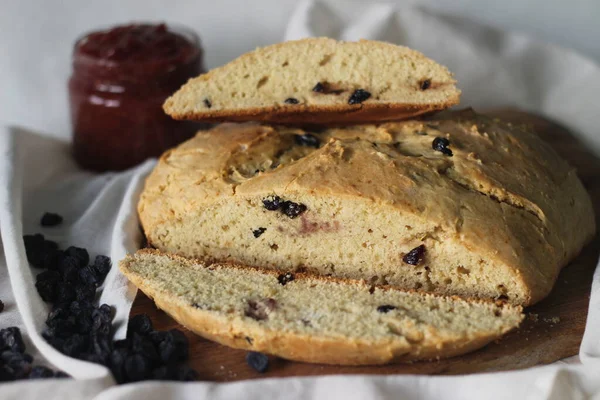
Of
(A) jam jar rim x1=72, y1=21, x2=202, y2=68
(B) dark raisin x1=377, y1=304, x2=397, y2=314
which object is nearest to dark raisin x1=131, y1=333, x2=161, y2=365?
(B) dark raisin x1=377, y1=304, x2=397, y2=314

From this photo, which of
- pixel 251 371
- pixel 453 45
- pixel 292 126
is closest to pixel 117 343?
pixel 251 371

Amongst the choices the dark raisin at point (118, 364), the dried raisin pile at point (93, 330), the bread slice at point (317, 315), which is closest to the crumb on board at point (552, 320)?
the bread slice at point (317, 315)

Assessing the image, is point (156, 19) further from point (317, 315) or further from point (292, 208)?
point (317, 315)

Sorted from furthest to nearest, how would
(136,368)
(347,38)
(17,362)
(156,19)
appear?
(156,19) → (347,38) → (17,362) → (136,368)

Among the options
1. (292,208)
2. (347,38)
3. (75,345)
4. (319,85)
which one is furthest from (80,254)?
(347,38)

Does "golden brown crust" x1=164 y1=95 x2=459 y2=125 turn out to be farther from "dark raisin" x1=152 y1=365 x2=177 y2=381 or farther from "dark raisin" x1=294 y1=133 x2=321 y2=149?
"dark raisin" x1=152 y1=365 x2=177 y2=381

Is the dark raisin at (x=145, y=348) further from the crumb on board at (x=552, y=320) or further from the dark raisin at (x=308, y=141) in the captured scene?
the crumb on board at (x=552, y=320)
